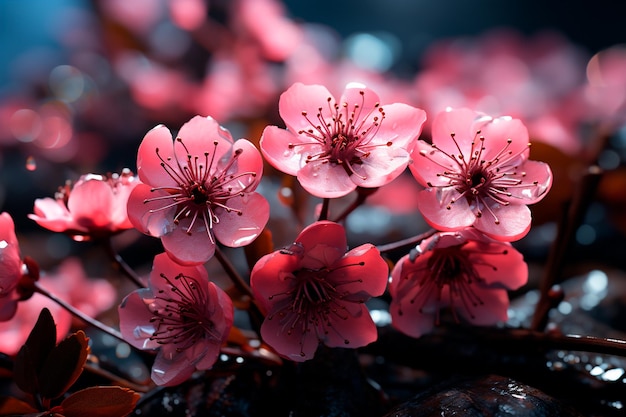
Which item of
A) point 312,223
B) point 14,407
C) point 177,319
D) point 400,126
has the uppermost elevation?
point 400,126

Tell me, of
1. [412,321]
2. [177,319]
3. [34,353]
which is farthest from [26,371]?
[412,321]

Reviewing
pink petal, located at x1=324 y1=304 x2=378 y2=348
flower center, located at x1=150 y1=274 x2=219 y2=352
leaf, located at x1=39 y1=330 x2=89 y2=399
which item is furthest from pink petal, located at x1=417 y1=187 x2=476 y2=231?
leaf, located at x1=39 y1=330 x2=89 y2=399

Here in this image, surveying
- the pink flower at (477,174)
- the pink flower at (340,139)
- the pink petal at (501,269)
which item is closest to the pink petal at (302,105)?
the pink flower at (340,139)

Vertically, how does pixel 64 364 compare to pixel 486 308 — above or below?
below

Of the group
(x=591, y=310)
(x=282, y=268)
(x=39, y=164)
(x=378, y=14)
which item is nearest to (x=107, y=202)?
(x=282, y=268)

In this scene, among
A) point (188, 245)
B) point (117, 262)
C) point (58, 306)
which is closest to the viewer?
point (188, 245)

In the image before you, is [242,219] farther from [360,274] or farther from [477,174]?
[477,174]

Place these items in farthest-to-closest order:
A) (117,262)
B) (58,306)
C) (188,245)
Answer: (58,306)
(117,262)
(188,245)

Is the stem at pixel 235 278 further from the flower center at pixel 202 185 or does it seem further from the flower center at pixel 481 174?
the flower center at pixel 481 174
